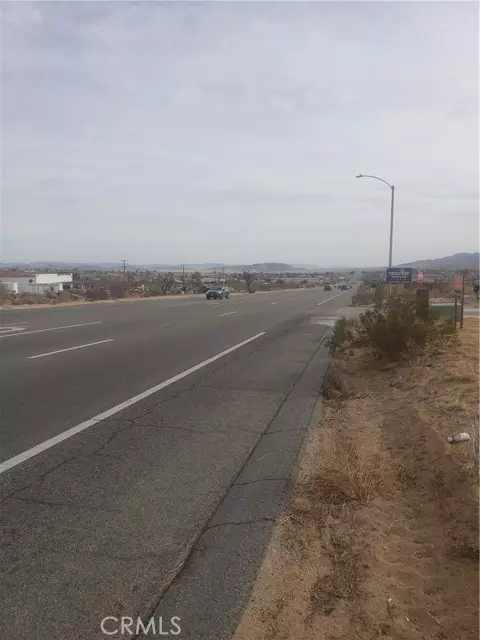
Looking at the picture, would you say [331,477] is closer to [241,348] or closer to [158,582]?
[158,582]

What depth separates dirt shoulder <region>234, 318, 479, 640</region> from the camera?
356 cm

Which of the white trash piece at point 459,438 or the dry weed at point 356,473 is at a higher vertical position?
the white trash piece at point 459,438

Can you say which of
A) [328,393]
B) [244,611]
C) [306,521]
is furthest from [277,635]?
[328,393]

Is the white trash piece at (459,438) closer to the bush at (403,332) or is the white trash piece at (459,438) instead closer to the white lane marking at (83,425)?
the white lane marking at (83,425)

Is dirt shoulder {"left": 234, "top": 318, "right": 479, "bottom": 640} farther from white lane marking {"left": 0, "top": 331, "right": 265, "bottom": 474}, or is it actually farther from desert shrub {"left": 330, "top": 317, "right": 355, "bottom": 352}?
desert shrub {"left": 330, "top": 317, "right": 355, "bottom": 352}

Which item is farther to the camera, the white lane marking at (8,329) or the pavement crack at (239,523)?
the white lane marking at (8,329)

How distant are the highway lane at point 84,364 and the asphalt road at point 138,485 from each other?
5 centimetres

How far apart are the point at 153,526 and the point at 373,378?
8.31m

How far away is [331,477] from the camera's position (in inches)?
225

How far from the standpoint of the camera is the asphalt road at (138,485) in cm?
371

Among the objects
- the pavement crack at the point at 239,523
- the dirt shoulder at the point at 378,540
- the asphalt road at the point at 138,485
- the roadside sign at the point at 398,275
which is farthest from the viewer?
the roadside sign at the point at 398,275

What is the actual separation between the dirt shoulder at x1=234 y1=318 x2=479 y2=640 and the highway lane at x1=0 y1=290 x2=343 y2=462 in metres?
3.43

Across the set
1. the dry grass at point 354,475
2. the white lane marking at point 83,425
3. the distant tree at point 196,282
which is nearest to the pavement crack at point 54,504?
the white lane marking at point 83,425

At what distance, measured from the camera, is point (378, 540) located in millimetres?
4613
